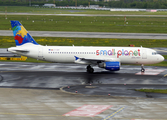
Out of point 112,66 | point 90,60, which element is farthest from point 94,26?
point 112,66

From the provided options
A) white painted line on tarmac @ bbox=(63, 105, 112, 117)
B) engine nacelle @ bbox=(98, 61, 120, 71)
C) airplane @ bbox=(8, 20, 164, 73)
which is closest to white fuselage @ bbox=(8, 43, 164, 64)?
airplane @ bbox=(8, 20, 164, 73)

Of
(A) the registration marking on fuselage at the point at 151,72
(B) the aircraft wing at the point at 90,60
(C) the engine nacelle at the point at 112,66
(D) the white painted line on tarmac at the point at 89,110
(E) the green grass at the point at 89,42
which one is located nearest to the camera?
(D) the white painted line on tarmac at the point at 89,110

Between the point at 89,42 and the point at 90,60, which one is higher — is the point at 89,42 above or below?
above

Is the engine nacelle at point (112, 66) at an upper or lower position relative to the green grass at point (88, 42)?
lower

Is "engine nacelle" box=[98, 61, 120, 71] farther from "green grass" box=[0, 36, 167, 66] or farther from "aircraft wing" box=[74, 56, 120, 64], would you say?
"green grass" box=[0, 36, 167, 66]

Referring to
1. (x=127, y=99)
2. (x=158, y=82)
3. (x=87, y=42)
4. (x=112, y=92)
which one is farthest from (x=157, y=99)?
(x=87, y=42)

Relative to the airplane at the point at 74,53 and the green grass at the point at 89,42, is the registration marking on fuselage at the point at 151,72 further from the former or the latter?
the green grass at the point at 89,42

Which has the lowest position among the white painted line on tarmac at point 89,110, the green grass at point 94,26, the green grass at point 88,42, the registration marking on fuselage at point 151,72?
the white painted line on tarmac at point 89,110

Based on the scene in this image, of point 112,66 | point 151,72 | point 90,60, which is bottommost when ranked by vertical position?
point 151,72

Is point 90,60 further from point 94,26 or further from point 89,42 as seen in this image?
point 94,26

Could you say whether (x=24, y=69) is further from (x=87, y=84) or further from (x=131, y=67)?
(x=131, y=67)

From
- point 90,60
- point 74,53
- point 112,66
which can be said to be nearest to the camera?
point 112,66

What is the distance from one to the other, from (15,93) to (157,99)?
1600cm

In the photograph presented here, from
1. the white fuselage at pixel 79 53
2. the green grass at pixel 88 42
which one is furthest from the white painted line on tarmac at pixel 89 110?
the green grass at pixel 88 42
